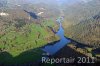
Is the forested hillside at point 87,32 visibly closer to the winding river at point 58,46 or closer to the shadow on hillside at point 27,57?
the winding river at point 58,46

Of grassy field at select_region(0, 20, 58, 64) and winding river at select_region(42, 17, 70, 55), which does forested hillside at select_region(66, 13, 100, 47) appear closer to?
winding river at select_region(42, 17, 70, 55)

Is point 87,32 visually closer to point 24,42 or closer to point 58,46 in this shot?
point 58,46

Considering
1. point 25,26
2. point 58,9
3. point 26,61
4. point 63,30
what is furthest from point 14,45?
point 58,9

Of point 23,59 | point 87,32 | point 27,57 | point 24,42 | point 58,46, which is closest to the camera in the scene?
point 23,59

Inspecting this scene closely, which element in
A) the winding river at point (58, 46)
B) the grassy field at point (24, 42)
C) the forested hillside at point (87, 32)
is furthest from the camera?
the forested hillside at point (87, 32)

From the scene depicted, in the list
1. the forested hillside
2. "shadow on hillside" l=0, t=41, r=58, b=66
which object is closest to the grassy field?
"shadow on hillside" l=0, t=41, r=58, b=66

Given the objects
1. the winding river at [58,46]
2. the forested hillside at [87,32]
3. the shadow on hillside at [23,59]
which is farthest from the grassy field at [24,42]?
the forested hillside at [87,32]

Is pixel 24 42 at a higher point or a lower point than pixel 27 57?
higher

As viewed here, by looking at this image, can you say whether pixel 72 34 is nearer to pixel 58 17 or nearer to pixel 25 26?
pixel 25 26

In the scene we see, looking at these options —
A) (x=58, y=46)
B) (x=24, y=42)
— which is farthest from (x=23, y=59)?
(x=58, y=46)

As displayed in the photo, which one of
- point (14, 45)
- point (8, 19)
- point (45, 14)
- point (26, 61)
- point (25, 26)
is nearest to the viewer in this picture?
point (26, 61)

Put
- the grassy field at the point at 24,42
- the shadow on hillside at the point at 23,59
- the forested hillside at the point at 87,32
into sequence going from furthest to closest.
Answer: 1. the forested hillside at the point at 87,32
2. the grassy field at the point at 24,42
3. the shadow on hillside at the point at 23,59
